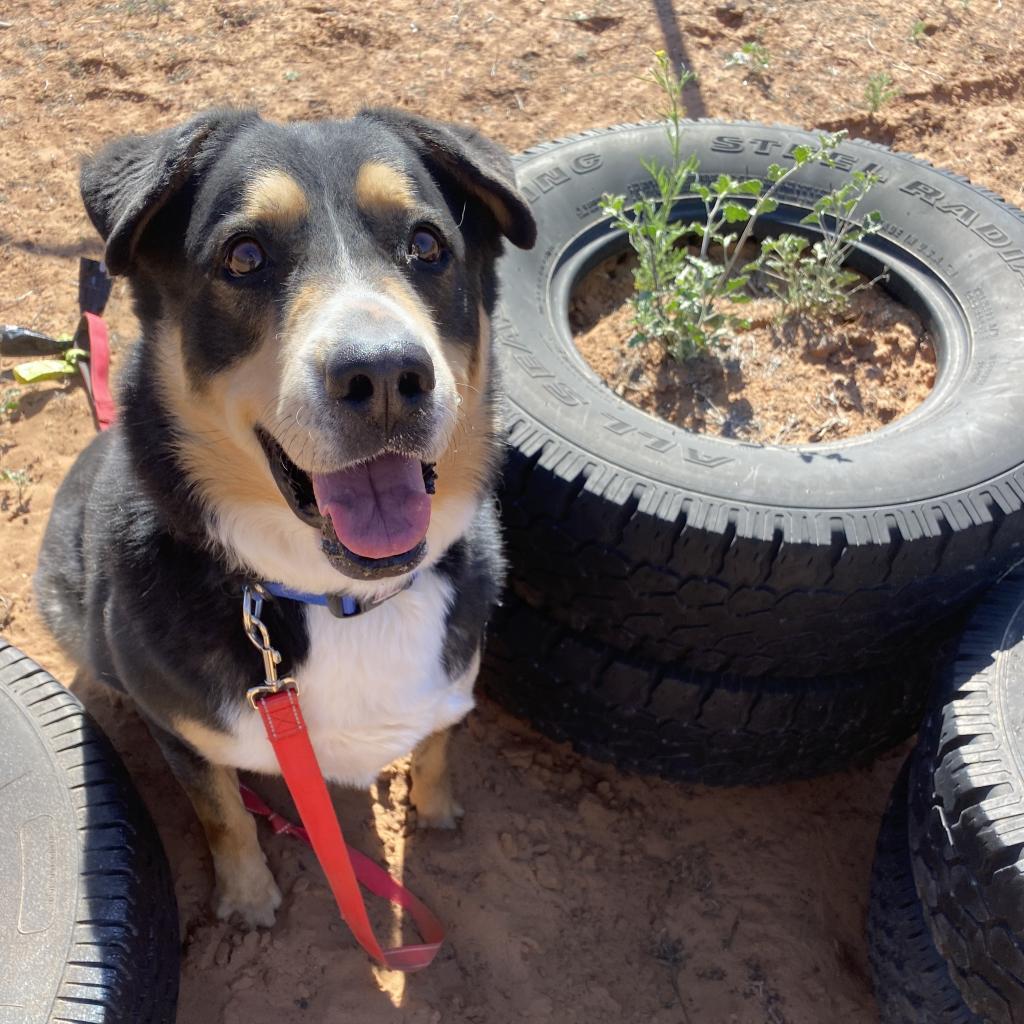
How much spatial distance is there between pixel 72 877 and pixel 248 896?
848 mm

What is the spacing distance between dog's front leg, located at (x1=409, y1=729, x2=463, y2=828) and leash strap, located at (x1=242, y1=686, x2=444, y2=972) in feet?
0.92

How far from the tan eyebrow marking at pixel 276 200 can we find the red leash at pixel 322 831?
1129 millimetres

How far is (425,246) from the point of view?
2752 millimetres

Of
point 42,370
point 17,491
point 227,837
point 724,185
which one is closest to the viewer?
point 227,837

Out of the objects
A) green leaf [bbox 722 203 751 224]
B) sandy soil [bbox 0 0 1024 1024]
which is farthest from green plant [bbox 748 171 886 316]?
sandy soil [bbox 0 0 1024 1024]

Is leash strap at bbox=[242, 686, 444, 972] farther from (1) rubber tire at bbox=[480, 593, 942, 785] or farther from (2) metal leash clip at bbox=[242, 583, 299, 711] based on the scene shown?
(1) rubber tire at bbox=[480, 593, 942, 785]

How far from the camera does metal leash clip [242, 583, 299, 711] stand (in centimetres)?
278

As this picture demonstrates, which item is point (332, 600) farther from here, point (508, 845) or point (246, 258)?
point (508, 845)

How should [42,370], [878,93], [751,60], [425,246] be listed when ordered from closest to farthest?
[425,246], [42,370], [878,93], [751,60]

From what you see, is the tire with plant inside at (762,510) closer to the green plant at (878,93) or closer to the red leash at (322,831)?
the red leash at (322,831)

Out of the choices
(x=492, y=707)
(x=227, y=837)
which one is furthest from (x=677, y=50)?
(x=227, y=837)

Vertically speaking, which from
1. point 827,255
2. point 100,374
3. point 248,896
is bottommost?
point 248,896

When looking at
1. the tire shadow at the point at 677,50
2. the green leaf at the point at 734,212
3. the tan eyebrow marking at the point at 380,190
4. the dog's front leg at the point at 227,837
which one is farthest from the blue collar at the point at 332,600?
the tire shadow at the point at 677,50

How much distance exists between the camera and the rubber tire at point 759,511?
306 centimetres
